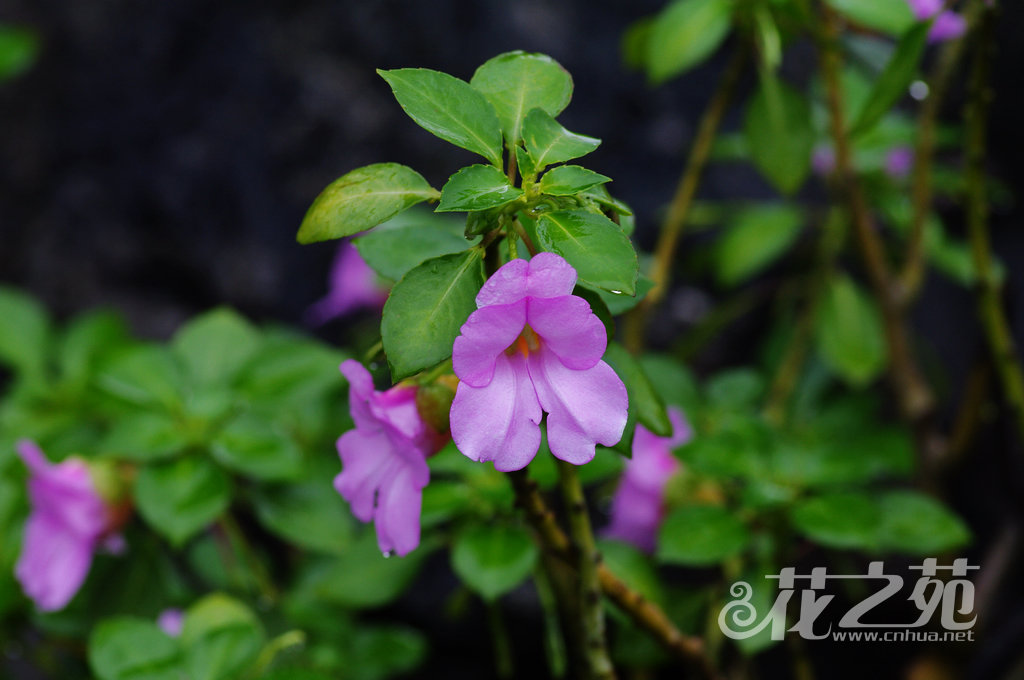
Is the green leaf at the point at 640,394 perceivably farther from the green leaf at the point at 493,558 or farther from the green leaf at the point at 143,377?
the green leaf at the point at 143,377

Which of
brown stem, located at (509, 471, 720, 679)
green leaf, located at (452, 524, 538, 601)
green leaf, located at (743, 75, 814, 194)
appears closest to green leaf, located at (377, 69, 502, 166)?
brown stem, located at (509, 471, 720, 679)

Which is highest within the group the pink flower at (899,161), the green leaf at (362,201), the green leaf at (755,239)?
the green leaf at (362,201)

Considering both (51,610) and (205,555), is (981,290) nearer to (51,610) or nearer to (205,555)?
(205,555)

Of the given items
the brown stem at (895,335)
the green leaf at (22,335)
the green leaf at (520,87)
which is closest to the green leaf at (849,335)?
the brown stem at (895,335)

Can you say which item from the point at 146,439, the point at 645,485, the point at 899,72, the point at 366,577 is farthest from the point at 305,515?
the point at 899,72

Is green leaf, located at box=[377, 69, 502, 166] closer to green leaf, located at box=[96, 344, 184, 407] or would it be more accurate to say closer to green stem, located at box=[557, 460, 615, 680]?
green stem, located at box=[557, 460, 615, 680]

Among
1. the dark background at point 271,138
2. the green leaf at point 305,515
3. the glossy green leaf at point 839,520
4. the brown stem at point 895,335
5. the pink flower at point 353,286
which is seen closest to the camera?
the glossy green leaf at point 839,520
